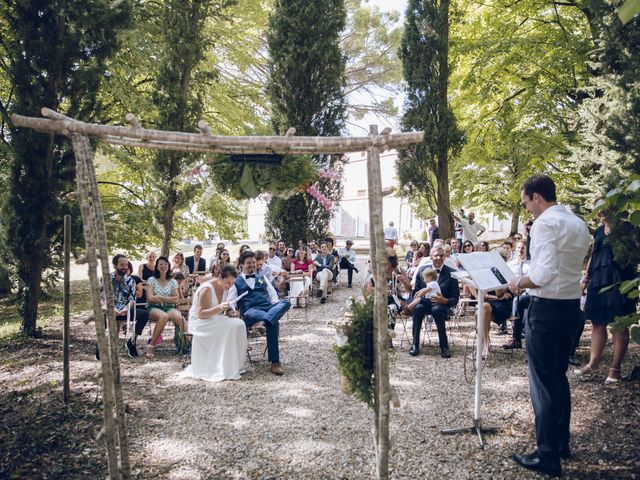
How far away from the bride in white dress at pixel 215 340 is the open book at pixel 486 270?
129 inches

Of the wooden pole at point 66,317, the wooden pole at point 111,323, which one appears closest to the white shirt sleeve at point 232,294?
the wooden pole at point 66,317

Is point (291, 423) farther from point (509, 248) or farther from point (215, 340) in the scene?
point (509, 248)

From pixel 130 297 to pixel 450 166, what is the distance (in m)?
12.0

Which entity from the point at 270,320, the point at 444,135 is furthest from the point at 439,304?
the point at 444,135

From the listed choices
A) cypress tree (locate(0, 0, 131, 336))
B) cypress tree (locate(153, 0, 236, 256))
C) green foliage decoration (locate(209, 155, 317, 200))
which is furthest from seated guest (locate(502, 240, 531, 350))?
cypress tree (locate(0, 0, 131, 336))

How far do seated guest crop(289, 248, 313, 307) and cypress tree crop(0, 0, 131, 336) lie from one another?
5300mm

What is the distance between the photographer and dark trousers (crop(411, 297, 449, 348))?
6859 millimetres

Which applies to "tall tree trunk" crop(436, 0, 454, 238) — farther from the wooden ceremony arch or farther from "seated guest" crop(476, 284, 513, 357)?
the wooden ceremony arch

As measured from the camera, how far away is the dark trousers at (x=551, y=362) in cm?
349

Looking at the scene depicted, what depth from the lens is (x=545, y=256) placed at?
3471 millimetres

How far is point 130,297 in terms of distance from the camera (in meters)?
7.11

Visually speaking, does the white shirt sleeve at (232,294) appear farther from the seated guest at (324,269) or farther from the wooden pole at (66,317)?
the seated guest at (324,269)

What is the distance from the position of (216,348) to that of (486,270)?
3697 millimetres

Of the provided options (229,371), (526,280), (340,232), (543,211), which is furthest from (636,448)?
(340,232)
